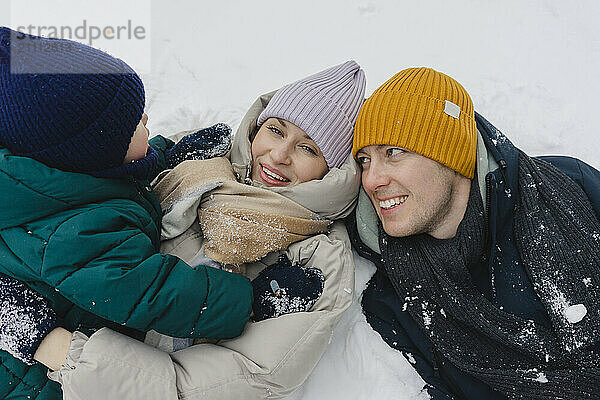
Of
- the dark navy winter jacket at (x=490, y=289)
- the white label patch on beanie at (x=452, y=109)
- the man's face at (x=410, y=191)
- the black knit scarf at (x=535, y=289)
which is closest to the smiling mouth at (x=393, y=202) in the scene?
the man's face at (x=410, y=191)

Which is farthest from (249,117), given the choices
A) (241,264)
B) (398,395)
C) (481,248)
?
(398,395)

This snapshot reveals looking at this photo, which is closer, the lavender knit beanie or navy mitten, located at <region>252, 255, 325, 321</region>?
navy mitten, located at <region>252, 255, 325, 321</region>

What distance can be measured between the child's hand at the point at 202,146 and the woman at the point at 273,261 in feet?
0.22

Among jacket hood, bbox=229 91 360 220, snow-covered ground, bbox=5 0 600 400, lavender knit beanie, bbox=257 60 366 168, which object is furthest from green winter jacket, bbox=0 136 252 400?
snow-covered ground, bbox=5 0 600 400

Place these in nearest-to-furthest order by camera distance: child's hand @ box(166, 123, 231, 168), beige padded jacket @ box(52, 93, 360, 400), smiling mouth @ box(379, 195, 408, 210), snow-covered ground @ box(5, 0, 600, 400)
→ beige padded jacket @ box(52, 93, 360, 400)
smiling mouth @ box(379, 195, 408, 210)
child's hand @ box(166, 123, 231, 168)
snow-covered ground @ box(5, 0, 600, 400)

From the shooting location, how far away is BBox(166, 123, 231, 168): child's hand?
2346mm

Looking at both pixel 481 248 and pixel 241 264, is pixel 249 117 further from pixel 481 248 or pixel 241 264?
pixel 481 248

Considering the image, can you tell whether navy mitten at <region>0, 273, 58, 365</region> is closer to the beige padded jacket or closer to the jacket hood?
the beige padded jacket

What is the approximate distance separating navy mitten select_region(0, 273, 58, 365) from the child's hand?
2.84 feet

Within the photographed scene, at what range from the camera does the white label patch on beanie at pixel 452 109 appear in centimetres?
207

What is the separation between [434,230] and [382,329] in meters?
0.44

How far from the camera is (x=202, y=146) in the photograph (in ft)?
7.73

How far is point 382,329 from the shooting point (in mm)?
2154

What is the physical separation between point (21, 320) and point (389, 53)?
2.41m
